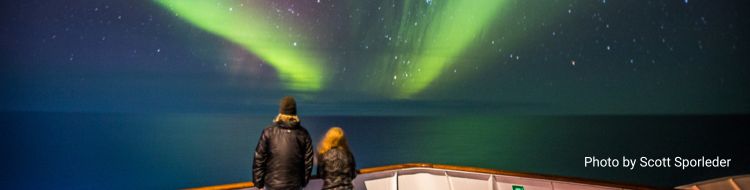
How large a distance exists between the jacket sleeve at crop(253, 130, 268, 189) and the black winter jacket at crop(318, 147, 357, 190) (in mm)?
450

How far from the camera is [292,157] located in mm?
3525

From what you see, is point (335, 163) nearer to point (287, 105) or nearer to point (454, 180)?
point (287, 105)

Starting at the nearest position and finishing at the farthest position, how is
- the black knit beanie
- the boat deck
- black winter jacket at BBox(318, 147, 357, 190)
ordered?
the black knit beanie → black winter jacket at BBox(318, 147, 357, 190) → the boat deck

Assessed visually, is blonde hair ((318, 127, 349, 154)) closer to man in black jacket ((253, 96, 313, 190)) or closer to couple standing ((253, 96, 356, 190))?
couple standing ((253, 96, 356, 190))

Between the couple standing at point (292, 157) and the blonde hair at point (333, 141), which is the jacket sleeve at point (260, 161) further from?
the blonde hair at point (333, 141)

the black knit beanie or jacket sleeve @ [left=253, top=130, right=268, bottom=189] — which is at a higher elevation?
the black knit beanie

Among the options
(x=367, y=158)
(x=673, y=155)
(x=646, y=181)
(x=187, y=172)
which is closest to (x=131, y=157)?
(x=187, y=172)

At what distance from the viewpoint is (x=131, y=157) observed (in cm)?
3444

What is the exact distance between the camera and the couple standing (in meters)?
3.48

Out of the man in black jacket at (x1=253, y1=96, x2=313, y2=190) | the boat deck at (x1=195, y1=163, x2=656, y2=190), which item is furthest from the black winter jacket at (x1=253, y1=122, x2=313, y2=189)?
the boat deck at (x1=195, y1=163, x2=656, y2=190)

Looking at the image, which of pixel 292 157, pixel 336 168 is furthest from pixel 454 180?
pixel 292 157

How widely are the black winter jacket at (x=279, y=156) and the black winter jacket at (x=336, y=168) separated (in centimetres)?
22

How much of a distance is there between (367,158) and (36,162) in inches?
887

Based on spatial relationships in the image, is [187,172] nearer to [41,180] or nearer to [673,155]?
[41,180]
